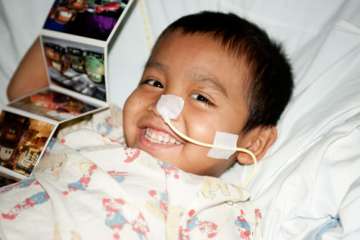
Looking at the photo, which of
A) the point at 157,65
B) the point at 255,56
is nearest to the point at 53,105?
the point at 157,65

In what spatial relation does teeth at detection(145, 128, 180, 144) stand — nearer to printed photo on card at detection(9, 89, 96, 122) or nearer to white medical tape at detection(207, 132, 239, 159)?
white medical tape at detection(207, 132, 239, 159)

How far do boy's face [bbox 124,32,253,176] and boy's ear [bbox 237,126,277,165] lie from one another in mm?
73

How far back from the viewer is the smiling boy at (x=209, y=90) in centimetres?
131

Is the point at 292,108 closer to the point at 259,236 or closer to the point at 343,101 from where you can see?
the point at 343,101

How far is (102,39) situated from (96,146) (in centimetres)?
39

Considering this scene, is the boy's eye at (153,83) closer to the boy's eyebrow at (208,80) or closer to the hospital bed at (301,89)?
the boy's eyebrow at (208,80)

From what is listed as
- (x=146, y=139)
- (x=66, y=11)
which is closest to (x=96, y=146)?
(x=146, y=139)

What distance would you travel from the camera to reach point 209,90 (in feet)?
4.31

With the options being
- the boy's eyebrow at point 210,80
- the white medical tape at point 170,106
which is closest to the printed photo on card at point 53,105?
the white medical tape at point 170,106

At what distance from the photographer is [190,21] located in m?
1.47

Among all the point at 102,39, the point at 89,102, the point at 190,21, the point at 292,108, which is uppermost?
the point at 190,21

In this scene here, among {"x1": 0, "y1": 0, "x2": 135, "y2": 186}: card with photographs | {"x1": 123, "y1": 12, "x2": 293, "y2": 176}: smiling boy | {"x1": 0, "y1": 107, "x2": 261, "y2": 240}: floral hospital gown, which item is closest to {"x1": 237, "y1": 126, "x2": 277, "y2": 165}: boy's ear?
{"x1": 123, "y1": 12, "x2": 293, "y2": 176}: smiling boy

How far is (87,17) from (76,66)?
7.6 inches

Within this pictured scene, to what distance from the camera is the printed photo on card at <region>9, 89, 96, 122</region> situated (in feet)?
4.88
